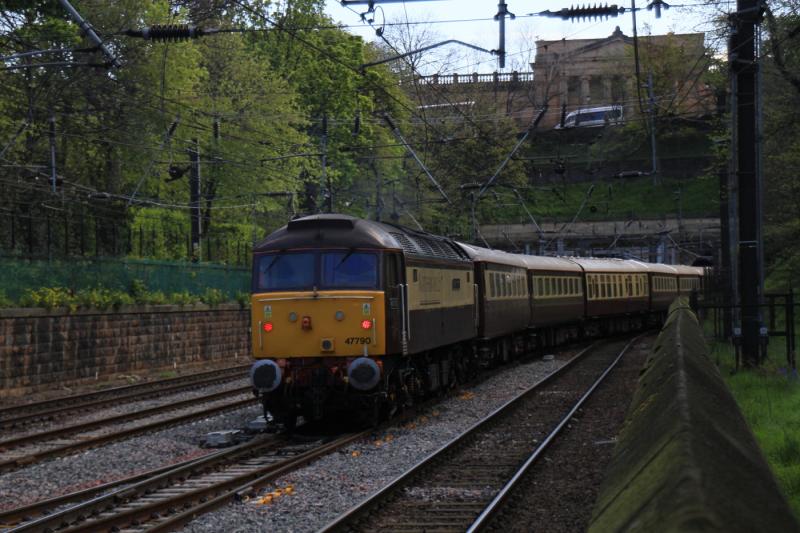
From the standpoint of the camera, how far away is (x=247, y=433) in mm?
16750

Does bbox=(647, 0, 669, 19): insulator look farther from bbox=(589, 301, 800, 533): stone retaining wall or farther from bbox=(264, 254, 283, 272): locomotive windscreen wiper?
bbox=(589, 301, 800, 533): stone retaining wall

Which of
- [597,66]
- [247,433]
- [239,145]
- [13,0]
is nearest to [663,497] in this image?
[247,433]

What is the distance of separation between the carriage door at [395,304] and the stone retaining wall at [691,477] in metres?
10.5

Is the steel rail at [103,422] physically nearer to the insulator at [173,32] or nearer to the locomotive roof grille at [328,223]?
the locomotive roof grille at [328,223]

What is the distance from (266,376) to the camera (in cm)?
1555

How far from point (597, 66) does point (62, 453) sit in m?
86.1

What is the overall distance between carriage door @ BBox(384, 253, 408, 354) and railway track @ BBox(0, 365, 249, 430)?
6671 millimetres

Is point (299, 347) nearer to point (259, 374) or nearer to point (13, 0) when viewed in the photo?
point (259, 374)

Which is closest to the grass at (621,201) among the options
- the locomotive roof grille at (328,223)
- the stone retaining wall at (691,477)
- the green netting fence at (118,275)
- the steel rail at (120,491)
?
the green netting fence at (118,275)

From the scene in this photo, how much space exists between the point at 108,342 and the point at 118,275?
2972 millimetres

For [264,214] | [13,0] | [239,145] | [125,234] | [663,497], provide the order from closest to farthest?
[663,497] < [13,0] < [125,234] < [239,145] < [264,214]

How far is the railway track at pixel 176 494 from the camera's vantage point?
9.89 m

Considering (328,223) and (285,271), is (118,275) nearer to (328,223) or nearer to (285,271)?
(285,271)

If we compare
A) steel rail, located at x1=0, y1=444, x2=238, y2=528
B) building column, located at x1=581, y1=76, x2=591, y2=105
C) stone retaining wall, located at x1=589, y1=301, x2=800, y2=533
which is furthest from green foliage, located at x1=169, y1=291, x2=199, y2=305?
building column, located at x1=581, y1=76, x2=591, y2=105
